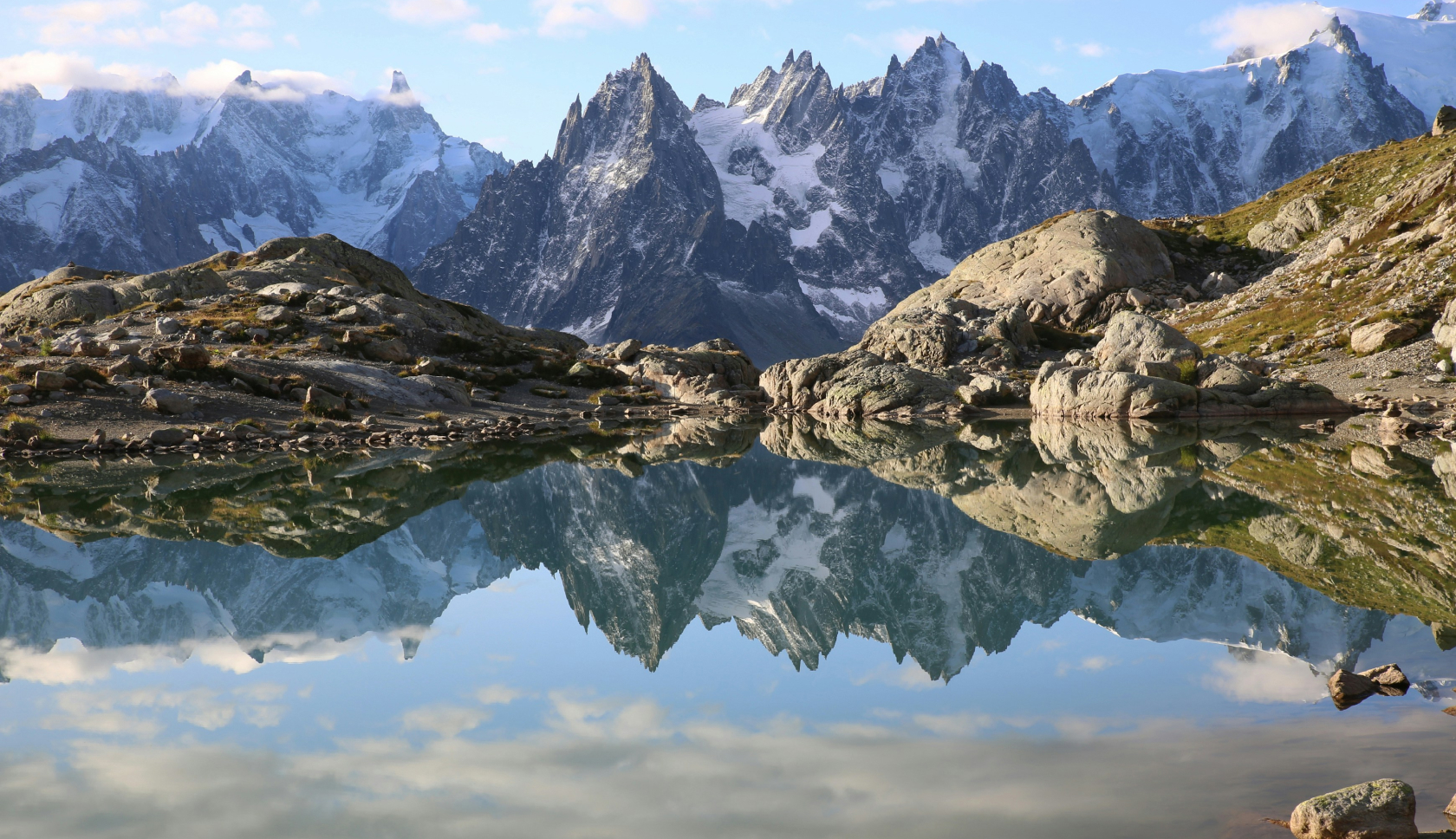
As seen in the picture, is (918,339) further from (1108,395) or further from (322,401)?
(322,401)

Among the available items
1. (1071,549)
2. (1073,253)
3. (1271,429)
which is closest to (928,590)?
(1071,549)

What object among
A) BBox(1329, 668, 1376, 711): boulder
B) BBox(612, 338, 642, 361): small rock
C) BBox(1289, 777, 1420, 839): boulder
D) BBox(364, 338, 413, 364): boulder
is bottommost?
BBox(1289, 777, 1420, 839): boulder

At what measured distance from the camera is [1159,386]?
48.0 meters

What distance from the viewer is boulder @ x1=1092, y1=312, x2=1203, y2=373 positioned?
52094 millimetres

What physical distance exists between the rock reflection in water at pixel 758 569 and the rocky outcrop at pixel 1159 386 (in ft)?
60.2

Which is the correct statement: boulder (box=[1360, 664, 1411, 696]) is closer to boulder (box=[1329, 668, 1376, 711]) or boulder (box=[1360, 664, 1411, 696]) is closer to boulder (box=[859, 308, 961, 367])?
boulder (box=[1329, 668, 1376, 711])

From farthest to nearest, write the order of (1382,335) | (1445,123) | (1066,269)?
1. (1445,123)
2. (1066,269)
3. (1382,335)

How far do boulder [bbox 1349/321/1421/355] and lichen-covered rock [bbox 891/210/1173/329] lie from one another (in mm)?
25534

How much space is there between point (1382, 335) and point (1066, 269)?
32.7 m

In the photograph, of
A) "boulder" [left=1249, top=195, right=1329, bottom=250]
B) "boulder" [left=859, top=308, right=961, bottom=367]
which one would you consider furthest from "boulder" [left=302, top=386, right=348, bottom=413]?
"boulder" [left=1249, top=195, right=1329, bottom=250]

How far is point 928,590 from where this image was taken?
14422 millimetres

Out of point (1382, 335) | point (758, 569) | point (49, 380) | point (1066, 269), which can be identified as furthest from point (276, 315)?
point (1382, 335)

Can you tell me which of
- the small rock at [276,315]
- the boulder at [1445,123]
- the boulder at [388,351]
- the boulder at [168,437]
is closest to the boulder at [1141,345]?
the boulder at [388,351]

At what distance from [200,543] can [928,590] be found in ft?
47.4
